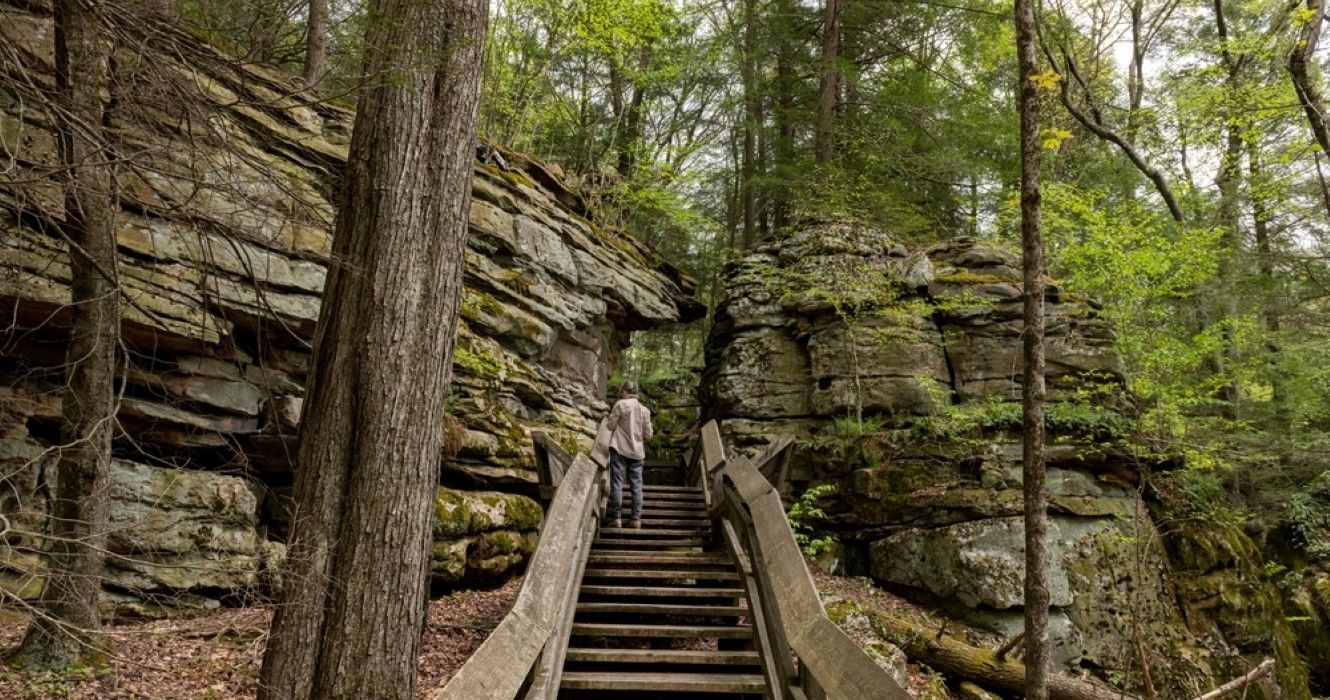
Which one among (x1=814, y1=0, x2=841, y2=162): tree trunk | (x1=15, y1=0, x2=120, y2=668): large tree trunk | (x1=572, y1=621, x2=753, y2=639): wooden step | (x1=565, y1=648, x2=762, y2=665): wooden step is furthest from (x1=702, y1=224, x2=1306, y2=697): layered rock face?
(x1=15, y1=0, x2=120, y2=668): large tree trunk

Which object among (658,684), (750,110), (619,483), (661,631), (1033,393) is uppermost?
(750,110)

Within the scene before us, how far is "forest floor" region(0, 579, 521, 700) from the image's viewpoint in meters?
4.28

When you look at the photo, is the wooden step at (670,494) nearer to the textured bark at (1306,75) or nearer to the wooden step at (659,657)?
the wooden step at (659,657)

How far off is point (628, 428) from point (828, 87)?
10.7 metres

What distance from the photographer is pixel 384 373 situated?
145 inches

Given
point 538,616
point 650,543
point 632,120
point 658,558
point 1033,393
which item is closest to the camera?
point 538,616

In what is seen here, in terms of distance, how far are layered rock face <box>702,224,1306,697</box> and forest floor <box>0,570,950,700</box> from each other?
658 centimetres

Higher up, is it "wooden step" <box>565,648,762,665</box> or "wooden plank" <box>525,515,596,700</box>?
"wooden plank" <box>525,515,596,700</box>

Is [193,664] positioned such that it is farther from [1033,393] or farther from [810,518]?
[810,518]

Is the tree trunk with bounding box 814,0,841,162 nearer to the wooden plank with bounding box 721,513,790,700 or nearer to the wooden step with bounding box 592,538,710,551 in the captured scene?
the wooden step with bounding box 592,538,710,551

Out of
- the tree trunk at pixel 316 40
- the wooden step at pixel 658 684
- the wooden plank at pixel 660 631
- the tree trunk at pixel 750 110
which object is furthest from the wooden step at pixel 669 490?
the tree trunk at pixel 750 110

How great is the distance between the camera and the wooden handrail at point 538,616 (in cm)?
260

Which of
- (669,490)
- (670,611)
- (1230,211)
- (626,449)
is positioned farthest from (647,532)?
(1230,211)

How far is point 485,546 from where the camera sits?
7.40 m
